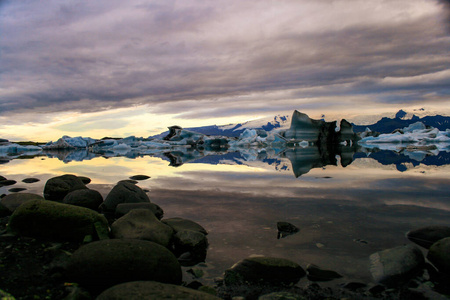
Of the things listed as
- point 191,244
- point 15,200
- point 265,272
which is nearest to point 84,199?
point 15,200

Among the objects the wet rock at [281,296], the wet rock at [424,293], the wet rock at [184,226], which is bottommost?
the wet rock at [424,293]

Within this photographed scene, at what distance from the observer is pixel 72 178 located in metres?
9.47

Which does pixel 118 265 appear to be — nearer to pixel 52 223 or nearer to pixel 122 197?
pixel 52 223

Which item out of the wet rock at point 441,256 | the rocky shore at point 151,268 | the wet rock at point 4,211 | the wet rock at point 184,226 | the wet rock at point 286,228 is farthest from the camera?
the wet rock at point 4,211

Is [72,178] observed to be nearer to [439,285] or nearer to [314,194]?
[314,194]

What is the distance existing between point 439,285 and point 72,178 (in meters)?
9.33

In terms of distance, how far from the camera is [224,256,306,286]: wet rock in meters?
3.51

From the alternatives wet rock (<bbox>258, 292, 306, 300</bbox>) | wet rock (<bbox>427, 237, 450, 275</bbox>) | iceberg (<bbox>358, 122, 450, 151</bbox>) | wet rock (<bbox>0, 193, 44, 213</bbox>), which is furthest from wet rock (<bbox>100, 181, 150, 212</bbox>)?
iceberg (<bbox>358, 122, 450, 151</bbox>)

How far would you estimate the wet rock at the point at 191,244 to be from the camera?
14.1 feet

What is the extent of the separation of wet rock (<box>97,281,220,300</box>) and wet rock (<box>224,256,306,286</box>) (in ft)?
3.00

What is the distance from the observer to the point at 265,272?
358 centimetres

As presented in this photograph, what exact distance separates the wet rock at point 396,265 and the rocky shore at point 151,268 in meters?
0.01

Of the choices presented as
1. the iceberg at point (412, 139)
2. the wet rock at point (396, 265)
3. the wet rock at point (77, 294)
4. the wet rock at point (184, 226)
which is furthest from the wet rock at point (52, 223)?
the iceberg at point (412, 139)

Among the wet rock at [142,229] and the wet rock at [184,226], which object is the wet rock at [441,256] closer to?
the wet rock at [184,226]
